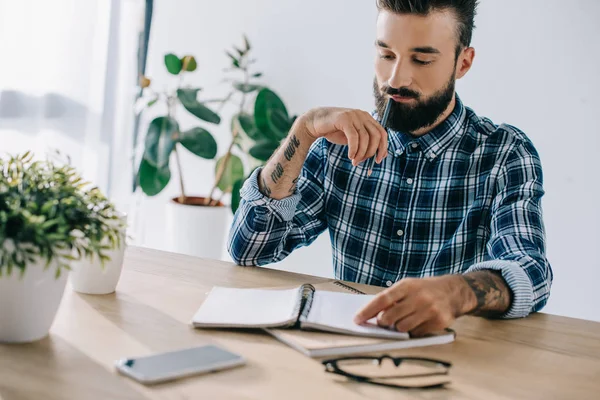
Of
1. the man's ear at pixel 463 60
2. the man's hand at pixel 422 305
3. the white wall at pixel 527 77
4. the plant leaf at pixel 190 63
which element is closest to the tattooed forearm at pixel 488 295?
the man's hand at pixel 422 305

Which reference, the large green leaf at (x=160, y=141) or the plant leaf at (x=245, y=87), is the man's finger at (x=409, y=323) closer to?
the large green leaf at (x=160, y=141)

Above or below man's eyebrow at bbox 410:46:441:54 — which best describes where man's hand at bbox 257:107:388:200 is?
below

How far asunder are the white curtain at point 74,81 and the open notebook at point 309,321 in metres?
1.55

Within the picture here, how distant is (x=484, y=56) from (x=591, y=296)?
907 millimetres

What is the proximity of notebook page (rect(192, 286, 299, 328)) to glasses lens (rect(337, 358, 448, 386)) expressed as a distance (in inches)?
5.3

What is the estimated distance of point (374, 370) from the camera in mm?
901

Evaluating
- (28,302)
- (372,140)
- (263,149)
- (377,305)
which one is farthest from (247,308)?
(263,149)

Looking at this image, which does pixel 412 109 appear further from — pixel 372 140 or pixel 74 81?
pixel 74 81

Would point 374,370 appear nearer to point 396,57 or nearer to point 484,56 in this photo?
point 396,57

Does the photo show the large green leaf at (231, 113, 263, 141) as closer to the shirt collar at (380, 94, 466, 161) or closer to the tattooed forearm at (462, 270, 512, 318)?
the shirt collar at (380, 94, 466, 161)

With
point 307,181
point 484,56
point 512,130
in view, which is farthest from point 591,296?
point 307,181

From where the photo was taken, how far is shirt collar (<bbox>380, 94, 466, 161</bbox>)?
5.25 ft

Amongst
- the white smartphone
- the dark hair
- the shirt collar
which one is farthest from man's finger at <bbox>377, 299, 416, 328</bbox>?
the dark hair

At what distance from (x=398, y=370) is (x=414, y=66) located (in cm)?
84
